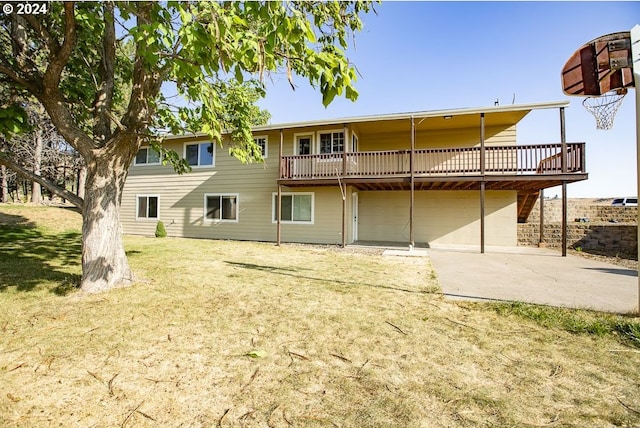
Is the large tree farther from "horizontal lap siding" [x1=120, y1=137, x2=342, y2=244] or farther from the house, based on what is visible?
"horizontal lap siding" [x1=120, y1=137, x2=342, y2=244]

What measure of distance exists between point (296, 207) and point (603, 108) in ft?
33.4

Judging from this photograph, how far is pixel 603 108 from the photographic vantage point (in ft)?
23.2

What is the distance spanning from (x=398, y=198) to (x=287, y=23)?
12006 millimetres

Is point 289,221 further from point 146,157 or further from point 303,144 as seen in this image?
point 146,157

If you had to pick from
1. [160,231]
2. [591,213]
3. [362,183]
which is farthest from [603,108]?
[160,231]

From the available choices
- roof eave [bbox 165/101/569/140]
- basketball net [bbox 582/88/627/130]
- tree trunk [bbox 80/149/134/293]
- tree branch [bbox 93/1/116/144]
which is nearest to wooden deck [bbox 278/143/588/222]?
roof eave [bbox 165/101/569/140]

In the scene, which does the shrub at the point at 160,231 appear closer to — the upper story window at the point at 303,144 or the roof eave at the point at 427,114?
the roof eave at the point at 427,114

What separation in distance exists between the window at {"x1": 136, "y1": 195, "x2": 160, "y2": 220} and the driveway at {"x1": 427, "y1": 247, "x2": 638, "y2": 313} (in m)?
13.4

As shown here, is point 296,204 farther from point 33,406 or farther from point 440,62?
point 33,406

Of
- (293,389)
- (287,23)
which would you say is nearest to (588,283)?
(293,389)

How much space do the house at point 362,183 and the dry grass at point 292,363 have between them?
716 cm

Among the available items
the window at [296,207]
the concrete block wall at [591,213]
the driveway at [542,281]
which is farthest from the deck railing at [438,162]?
the concrete block wall at [591,213]

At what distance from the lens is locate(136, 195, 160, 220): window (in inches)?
591

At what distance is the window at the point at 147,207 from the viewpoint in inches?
591
